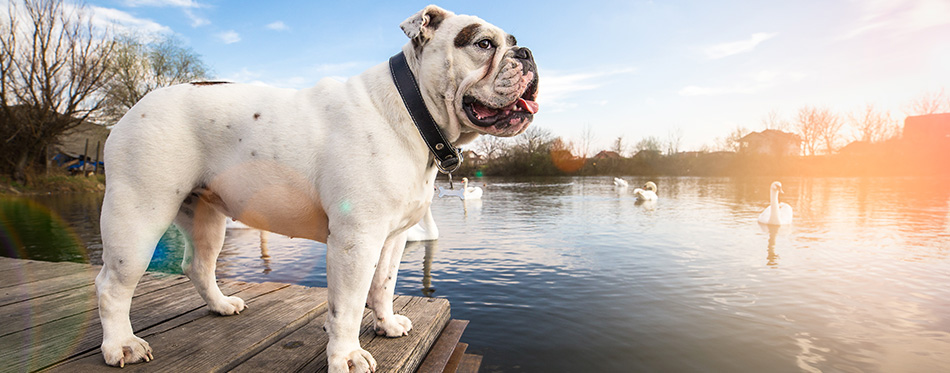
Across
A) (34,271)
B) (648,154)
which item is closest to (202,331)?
(34,271)

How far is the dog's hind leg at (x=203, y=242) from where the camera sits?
2738 mm

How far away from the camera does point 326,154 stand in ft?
7.02

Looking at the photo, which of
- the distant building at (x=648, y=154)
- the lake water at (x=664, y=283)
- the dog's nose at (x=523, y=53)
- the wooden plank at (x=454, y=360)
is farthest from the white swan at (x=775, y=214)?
the distant building at (x=648, y=154)

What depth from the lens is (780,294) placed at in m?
8.52

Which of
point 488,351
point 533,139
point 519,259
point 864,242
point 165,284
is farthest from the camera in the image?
point 533,139

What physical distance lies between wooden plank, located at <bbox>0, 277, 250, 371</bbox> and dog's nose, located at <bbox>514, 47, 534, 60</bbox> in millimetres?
2577

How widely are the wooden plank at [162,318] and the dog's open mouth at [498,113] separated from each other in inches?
77.4

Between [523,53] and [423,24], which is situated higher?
[423,24]

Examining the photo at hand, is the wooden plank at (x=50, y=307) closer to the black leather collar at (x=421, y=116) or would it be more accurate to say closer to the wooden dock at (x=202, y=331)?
the wooden dock at (x=202, y=331)

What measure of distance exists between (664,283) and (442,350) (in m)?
7.23

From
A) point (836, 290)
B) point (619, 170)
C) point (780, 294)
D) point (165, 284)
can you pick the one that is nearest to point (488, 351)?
point (165, 284)

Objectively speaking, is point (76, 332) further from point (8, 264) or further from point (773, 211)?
point (773, 211)

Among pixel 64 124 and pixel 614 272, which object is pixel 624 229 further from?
pixel 64 124

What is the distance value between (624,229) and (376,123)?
48.5ft
